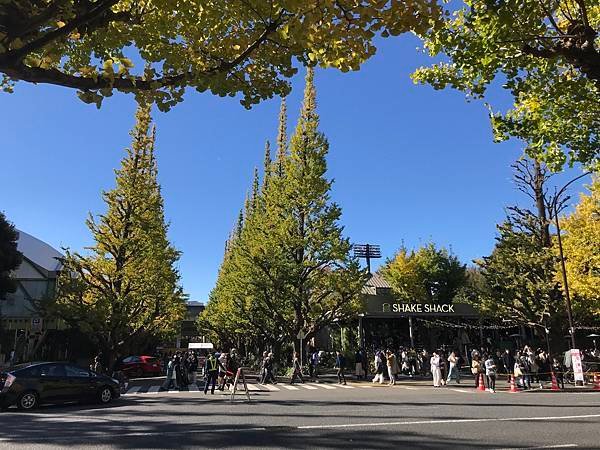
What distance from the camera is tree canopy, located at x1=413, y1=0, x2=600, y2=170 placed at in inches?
313

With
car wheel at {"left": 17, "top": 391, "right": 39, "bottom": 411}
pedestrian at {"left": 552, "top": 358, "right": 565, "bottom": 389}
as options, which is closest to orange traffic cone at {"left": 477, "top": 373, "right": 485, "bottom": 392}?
pedestrian at {"left": 552, "top": 358, "right": 565, "bottom": 389}

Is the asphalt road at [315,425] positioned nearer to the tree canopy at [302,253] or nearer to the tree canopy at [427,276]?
the tree canopy at [302,253]

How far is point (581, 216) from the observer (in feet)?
85.3

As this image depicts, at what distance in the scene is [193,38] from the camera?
18.9 feet

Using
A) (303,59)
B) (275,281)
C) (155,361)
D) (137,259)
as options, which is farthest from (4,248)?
(303,59)

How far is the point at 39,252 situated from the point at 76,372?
1267 inches

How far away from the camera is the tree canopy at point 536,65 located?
7.94 metres

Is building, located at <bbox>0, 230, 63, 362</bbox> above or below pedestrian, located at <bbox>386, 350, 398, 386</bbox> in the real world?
above

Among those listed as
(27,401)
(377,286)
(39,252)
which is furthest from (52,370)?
(377,286)

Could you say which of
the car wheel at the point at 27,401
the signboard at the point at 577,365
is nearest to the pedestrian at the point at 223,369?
the car wheel at the point at 27,401

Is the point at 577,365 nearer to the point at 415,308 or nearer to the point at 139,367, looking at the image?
the point at 415,308

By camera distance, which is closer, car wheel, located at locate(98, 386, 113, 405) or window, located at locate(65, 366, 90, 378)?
window, located at locate(65, 366, 90, 378)

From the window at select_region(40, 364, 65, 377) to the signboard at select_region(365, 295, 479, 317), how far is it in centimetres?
2088

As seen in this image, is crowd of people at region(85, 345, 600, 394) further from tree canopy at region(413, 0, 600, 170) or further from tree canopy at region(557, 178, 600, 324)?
tree canopy at region(413, 0, 600, 170)
